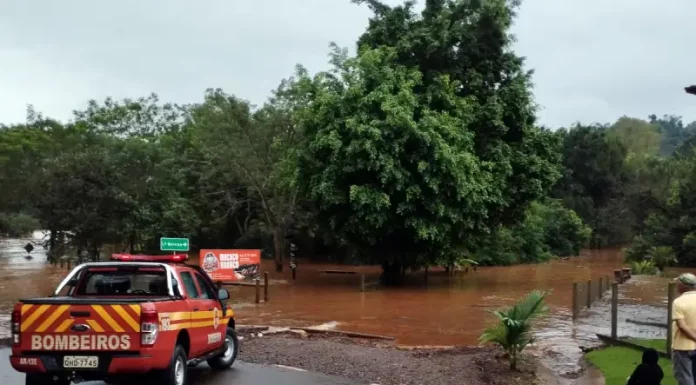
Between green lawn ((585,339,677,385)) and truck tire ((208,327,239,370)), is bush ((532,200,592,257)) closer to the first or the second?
green lawn ((585,339,677,385))

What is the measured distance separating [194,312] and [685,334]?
6.18 metres

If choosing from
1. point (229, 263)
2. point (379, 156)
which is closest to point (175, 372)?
point (229, 263)

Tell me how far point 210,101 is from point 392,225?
16.0 meters

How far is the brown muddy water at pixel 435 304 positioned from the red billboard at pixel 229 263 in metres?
1.08

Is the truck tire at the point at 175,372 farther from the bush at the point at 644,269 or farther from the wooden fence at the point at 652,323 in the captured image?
the bush at the point at 644,269

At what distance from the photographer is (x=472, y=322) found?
20.9 m

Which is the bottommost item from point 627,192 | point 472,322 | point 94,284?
point 472,322

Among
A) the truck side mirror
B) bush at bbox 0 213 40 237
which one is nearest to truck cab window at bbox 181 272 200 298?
the truck side mirror

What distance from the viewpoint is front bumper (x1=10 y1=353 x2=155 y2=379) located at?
28.2 feet

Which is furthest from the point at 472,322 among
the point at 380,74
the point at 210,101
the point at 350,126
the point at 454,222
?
the point at 210,101

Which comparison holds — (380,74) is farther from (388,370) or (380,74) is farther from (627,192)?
(627,192)

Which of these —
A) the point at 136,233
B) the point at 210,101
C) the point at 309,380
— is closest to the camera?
the point at 309,380

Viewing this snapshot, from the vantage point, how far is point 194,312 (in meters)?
10.1

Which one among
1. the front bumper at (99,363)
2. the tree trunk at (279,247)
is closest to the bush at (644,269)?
the tree trunk at (279,247)
